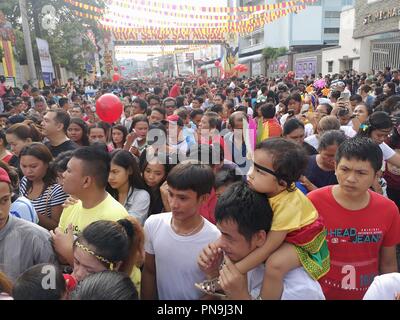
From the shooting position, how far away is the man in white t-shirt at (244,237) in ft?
5.12

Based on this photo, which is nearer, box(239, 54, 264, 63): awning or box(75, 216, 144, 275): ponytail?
box(75, 216, 144, 275): ponytail

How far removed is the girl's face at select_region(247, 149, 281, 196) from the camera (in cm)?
165

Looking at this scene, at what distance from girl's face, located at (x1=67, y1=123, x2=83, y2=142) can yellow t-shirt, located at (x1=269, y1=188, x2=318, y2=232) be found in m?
3.60

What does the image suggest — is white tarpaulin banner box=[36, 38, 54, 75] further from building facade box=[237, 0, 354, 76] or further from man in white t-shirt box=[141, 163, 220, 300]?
building facade box=[237, 0, 354, 76]

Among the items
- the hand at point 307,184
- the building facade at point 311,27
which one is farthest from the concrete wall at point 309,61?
the hand at point 307,184

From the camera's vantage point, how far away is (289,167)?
1.67 m

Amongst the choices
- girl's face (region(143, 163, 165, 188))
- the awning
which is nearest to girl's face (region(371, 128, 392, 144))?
girl's face (region(143, 163, 165, 188))

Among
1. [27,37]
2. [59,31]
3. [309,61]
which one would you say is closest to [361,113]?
[27,37]

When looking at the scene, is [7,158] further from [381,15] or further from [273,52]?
[273,52]

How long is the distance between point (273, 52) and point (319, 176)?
35.4 meters

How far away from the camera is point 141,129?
4.87 m

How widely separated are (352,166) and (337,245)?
0.47m
